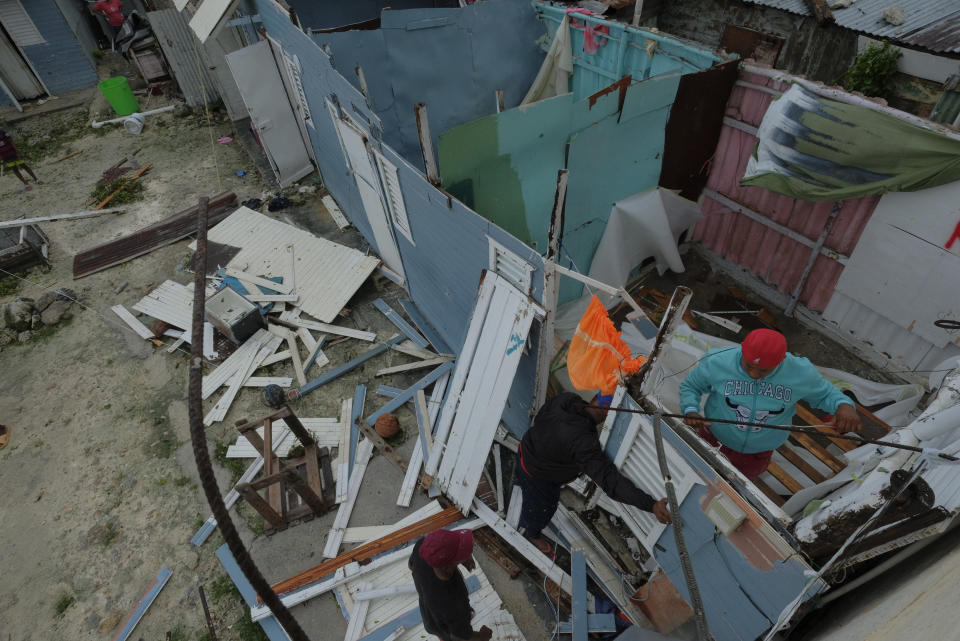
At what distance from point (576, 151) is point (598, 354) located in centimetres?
266

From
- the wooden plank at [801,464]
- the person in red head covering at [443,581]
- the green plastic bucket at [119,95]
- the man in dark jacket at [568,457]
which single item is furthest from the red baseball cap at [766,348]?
the green plastic bucket at [119,95]

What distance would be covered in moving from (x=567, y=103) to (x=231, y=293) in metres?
5.74

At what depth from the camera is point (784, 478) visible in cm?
500

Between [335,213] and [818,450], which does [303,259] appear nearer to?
[335,213]

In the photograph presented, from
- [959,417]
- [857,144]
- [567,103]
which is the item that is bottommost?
[959,417]

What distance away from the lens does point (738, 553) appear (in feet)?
10.0

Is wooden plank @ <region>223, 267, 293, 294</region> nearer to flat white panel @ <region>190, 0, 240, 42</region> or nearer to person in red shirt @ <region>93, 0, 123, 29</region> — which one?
flat white panel @ <region>190, 0, 240, 42</region>

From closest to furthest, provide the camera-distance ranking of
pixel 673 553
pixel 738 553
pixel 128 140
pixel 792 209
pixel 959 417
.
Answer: pixel 959 417, pixel 738 553, pixel 673 553, pixel 792 209, pixel 128 140

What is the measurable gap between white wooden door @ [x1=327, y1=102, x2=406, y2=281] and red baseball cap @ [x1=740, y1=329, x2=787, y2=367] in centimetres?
488

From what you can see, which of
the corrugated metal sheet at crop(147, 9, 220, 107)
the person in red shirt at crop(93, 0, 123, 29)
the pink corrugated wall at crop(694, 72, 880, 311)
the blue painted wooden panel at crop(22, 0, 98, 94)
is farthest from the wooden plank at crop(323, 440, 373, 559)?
the person in red shirt at crop(93, 0, 123, 29)

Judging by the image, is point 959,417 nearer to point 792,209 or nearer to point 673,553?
point 673,553

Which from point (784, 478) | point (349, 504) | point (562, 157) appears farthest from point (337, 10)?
point (784, 478)

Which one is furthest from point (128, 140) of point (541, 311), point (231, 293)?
point (541, 311)

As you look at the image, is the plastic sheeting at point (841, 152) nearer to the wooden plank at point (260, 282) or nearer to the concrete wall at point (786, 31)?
the concrete wall at point (786, 31)
